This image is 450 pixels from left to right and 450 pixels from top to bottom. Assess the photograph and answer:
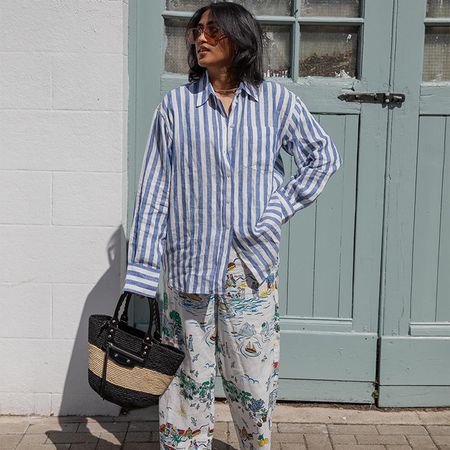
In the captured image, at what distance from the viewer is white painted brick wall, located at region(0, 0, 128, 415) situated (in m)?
3.74

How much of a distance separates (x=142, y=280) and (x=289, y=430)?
4.69 feet

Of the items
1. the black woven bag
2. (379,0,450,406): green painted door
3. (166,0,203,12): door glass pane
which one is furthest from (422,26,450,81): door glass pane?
the black woven bag

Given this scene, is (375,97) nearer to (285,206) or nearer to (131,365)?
(285,206)

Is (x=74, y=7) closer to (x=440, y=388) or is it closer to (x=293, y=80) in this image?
(x=293, y=80)

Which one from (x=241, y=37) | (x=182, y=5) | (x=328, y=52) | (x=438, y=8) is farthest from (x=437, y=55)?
(x=241, y=37)

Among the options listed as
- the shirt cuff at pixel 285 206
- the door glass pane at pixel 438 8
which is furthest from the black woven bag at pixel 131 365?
the door glass pane at pixel 438 8

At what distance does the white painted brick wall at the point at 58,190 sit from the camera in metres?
3.74

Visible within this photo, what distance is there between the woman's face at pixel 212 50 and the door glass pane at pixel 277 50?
3.71 ft

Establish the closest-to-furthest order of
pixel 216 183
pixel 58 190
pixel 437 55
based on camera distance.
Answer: pixel 216 183 → pixel 58 190 → pixel 437 55

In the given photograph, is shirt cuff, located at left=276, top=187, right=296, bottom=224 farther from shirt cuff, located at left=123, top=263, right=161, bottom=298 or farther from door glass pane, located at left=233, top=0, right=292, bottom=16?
door glass pane, located at left=233, top=0, right=292, bottom=16

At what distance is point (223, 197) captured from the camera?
2.84 meters

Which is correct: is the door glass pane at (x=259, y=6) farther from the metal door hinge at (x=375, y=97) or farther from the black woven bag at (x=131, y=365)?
the black woven bag at (x=131, y=365)

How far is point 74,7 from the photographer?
12.2 ft

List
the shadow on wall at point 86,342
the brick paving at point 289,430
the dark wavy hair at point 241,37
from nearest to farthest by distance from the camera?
1. the dark wavy hair at point 241,37
2. the brick paving at point 289,430
3. the shadow on wall at point 86,342
